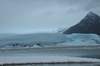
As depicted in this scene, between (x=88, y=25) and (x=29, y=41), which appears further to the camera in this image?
(x=88, y=25)

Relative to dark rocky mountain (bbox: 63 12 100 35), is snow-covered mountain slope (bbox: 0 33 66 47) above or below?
below

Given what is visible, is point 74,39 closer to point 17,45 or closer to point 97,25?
point 17,45

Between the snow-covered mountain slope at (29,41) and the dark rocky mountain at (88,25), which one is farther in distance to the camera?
the dark rocky mountain at (88,25)

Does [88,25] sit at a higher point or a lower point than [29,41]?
higher

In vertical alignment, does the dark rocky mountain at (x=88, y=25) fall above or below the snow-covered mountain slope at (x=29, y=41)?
above

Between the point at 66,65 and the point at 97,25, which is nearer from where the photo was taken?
the point at 66,65

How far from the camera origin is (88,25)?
90.1 metres

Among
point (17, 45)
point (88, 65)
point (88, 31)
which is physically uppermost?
point (88, 31)

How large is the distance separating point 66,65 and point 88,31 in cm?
7171

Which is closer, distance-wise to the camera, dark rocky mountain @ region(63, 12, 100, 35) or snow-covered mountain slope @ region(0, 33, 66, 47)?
snow-covered mountain slope @ region(0, 33, 66, 47)

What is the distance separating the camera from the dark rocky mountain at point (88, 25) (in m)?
89.2

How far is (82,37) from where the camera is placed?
52375 mm

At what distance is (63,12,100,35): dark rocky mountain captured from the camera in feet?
293

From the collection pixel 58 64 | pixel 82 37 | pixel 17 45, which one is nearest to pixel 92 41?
pixel 82 37
